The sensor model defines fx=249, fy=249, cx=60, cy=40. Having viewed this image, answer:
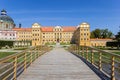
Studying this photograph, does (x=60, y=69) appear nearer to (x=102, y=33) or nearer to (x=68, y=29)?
(x=102, y=33)

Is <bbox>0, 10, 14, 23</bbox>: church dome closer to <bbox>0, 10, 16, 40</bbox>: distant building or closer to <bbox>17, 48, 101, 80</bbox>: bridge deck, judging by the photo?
<bbox>0, 10, 16, 40</bbox>: distant building

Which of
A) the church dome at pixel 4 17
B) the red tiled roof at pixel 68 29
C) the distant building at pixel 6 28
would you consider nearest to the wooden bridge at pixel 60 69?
the distant building at pixel 6 28

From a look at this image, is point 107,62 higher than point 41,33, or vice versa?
point 41,33

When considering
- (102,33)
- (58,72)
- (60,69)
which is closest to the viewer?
(58,72)

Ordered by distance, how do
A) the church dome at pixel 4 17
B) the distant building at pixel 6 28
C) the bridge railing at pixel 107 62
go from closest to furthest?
the bridge railing at pixel 107 62 → the distant building at pixel 6 28 → the church dome at pixel 4 17

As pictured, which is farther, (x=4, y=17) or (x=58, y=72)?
(x=4, y=17)

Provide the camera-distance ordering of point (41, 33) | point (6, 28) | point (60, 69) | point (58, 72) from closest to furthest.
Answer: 1. point (58, 72)
2. point (60, 69)
3. point (41, 33)
4. point (6, 28)

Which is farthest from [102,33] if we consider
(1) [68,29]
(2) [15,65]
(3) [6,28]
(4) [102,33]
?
(2) [15,65]

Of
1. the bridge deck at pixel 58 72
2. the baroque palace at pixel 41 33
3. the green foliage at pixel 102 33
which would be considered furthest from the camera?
the baroque palace at pixel 41 33

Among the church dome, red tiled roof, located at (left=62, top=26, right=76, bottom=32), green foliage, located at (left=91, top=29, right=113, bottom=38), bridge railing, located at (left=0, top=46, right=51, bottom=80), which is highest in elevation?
the church dome

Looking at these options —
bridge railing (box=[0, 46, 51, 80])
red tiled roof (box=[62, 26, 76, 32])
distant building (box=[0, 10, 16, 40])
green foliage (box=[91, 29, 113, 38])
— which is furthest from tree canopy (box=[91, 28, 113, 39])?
bridge railing (box=[0, 46, 51, 80])

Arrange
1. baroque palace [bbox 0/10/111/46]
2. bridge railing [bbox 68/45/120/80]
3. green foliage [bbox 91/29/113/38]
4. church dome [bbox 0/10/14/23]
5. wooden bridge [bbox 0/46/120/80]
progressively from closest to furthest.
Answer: bridge railing [bbox 68/45/120/80] → wooden bridge [bbox 0/46/120/80] → green foliage [bbox 91/29/113/38] → baroque palace [bbox 0/10/111/46] → church dome [bbox 0/10/14/23]

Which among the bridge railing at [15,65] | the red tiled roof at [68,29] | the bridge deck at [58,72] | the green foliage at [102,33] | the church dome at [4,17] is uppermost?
the church dome at [4,17]

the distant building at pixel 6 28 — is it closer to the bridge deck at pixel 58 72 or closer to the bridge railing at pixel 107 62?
the bridge railing at pixel 107 62
